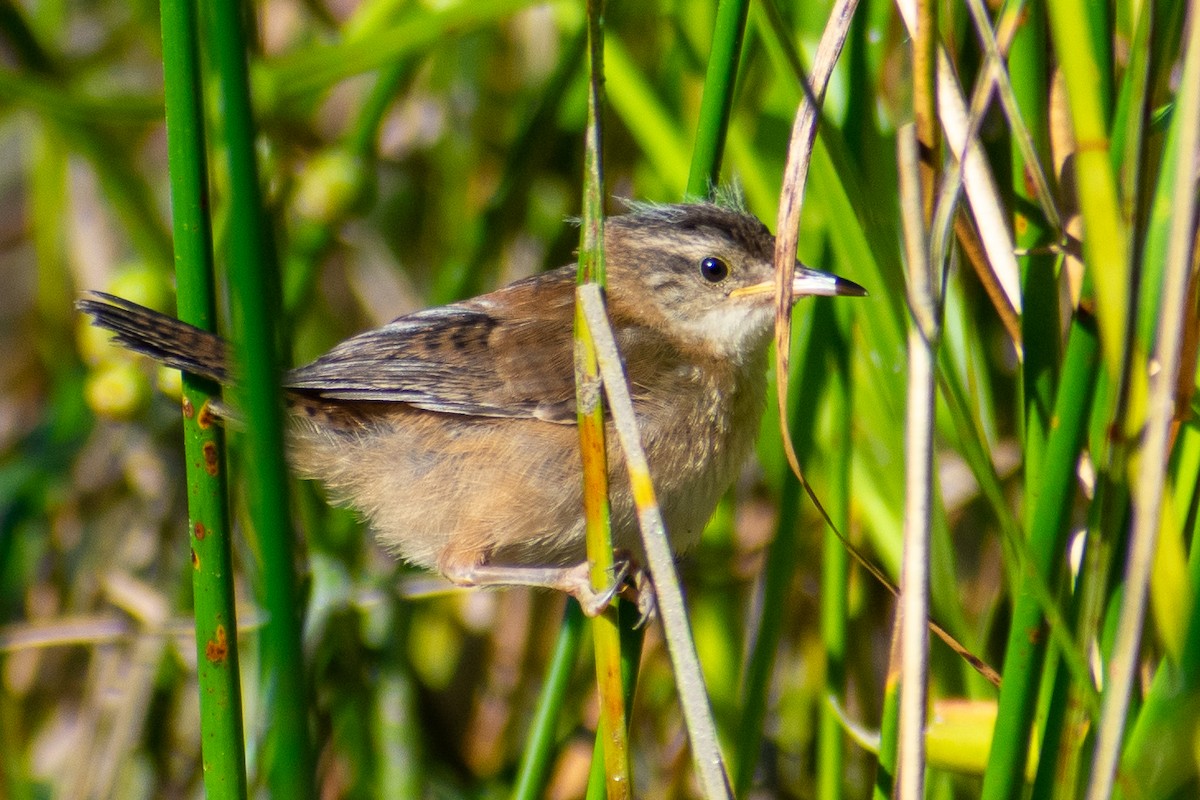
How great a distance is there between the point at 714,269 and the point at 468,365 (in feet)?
2.11

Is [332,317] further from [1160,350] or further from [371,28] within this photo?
[1160,350]

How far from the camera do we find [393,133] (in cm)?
395

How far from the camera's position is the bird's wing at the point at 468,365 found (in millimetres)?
2598

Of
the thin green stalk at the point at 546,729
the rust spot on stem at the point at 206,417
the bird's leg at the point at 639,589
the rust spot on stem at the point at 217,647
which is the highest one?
the rust spot on stem at the point at 206,417

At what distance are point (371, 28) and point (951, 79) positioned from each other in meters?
1.58

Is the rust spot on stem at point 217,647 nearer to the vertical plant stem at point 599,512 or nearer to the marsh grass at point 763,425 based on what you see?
the marsh grass at point 763,425

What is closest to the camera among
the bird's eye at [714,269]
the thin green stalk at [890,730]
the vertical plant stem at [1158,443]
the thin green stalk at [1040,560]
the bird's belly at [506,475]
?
the vertical plant stem at [1158,443]

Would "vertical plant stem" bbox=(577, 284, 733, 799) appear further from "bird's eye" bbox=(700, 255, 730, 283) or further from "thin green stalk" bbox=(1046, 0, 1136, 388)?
"bird's eye" bbox=(700, 255, 730, 283)

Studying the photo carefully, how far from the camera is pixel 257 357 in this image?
4.32 ft

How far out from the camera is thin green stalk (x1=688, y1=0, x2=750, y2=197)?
180cm

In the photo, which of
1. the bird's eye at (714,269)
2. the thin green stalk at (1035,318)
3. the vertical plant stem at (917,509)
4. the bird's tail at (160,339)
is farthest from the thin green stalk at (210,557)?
the bird's eye at (714,269)

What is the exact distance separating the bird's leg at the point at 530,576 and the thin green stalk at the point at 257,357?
777 millimetres

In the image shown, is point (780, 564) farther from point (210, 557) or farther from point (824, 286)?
point (210, 557)

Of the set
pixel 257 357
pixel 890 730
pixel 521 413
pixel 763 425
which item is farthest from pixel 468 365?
pixel 257 357
